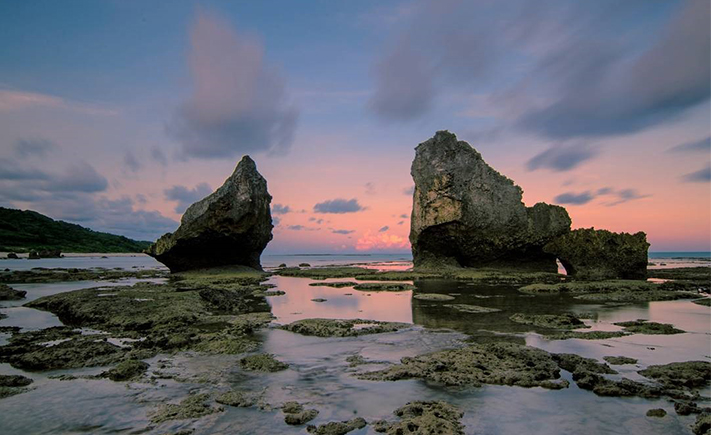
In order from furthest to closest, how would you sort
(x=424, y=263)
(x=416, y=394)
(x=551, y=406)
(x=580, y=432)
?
(x=424, y=263) < (x=416, y=394) < (x=551, y=406) < (x=580, y=432)

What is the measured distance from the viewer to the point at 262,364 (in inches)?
338

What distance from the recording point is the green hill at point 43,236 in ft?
376

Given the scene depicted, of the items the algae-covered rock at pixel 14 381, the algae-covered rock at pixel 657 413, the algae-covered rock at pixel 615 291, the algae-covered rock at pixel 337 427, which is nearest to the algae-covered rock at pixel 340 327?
the algae-covered rock at pixel 337 427

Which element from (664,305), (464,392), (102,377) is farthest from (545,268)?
(102,377)

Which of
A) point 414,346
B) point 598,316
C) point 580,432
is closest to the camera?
point 580,432

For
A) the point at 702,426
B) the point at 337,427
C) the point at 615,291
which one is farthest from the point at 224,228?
the point at 702,426

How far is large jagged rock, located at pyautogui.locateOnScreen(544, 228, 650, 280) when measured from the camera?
1118 inches

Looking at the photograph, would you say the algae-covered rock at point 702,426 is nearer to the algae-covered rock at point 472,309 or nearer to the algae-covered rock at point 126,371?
the algae-covered rock at point 126,371

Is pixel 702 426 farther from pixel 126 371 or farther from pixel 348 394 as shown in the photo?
A: pixel 126 371

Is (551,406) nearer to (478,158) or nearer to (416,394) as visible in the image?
(416,394)

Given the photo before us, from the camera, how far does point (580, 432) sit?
5410mm

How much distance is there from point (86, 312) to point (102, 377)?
27.0ft

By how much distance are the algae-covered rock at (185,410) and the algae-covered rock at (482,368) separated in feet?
9.35

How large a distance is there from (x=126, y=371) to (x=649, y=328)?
13.4 m
